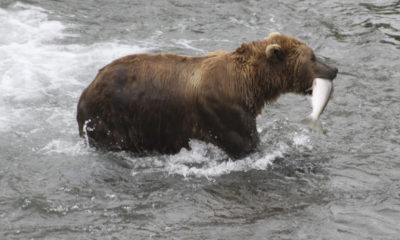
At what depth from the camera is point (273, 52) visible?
7000 mm

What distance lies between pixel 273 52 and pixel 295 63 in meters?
0.32

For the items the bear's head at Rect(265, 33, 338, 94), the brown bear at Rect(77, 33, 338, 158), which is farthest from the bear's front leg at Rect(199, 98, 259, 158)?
the bear's head at Rect(265, 33, 338, 94)

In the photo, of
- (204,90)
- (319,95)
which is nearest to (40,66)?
(204,90)

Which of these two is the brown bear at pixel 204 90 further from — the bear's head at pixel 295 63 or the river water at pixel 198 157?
the river water at pixel 198 157

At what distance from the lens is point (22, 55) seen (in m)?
10.9

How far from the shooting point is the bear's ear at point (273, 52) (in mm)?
6957

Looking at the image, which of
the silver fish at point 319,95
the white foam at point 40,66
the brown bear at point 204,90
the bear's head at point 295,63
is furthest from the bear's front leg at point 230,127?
the white foam at point 40,66

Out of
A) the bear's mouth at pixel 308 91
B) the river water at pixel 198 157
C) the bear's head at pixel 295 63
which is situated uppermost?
the bear's head at pixel 295 63

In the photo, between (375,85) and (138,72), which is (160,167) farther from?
(375,85)

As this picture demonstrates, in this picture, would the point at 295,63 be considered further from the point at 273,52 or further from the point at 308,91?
the point at 308,91

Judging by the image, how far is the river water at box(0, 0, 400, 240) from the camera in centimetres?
610

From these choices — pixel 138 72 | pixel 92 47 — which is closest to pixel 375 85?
pixel 138 72

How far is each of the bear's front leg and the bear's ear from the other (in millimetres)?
687

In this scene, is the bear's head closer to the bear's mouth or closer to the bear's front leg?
the bear's mouth
